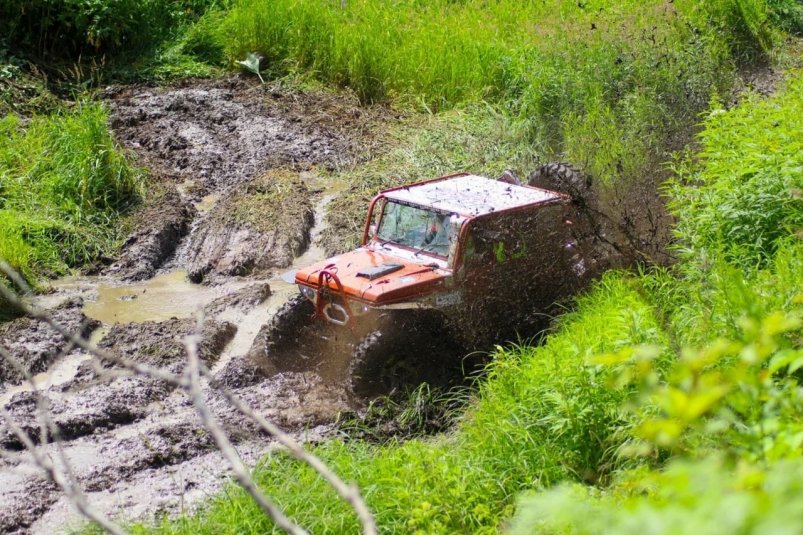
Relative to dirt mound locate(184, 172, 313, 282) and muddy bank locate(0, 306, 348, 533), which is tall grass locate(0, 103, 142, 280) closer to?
dirt mound locate(184, 172, 313, 282)

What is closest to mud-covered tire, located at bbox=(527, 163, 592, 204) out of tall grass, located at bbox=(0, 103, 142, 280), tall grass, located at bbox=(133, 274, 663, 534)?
tall grass, located at bbox=(133, 274, 663, 534)

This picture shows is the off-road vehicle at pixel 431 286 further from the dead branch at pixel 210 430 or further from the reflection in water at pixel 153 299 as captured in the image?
the dead branch at pixel 210 430

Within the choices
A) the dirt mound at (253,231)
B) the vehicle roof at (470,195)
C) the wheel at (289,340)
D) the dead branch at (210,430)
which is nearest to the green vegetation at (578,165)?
the dirt mound at (253,231)

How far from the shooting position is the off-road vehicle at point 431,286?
22.7 ft

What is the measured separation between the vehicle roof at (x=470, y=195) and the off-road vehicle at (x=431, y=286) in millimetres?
11

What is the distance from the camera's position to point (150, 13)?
15.9 m

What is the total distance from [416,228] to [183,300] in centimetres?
295

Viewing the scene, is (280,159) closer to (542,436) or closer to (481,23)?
(481,23)

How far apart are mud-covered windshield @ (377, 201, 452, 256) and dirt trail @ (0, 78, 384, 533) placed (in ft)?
3.91

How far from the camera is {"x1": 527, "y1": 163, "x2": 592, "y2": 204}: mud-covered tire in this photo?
8.31 metres

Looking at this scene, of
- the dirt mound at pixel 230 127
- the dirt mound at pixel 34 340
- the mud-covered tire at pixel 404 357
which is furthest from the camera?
the dirt mound at pixel 230 127

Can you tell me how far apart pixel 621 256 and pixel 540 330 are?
916 mm

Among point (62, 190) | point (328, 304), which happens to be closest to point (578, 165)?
point (328, 304)

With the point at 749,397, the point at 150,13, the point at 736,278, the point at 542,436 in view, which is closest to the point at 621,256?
the point at 542,436
